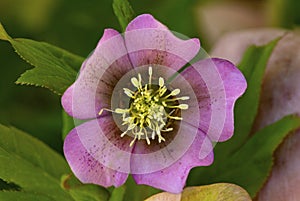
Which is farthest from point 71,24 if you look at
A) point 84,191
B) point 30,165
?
point 84,191

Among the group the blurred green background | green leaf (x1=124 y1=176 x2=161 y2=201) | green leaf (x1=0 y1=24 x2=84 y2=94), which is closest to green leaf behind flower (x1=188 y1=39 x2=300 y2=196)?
green leaf (x1=124 y1=176 x2=161 y2=201)

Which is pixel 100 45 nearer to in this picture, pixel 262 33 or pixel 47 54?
pixel 47 54

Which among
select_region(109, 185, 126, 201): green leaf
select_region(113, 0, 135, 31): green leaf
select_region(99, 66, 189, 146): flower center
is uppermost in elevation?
select_region(113, 0, 135, 31): green leaf

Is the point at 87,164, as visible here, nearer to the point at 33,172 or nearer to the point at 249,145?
the point at 33,172

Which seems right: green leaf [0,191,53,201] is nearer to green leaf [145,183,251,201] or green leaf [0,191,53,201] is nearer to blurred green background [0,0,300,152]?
green leaf [145,183,251,201]

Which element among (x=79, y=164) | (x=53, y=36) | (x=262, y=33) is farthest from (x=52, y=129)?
(x=79, y=164)
